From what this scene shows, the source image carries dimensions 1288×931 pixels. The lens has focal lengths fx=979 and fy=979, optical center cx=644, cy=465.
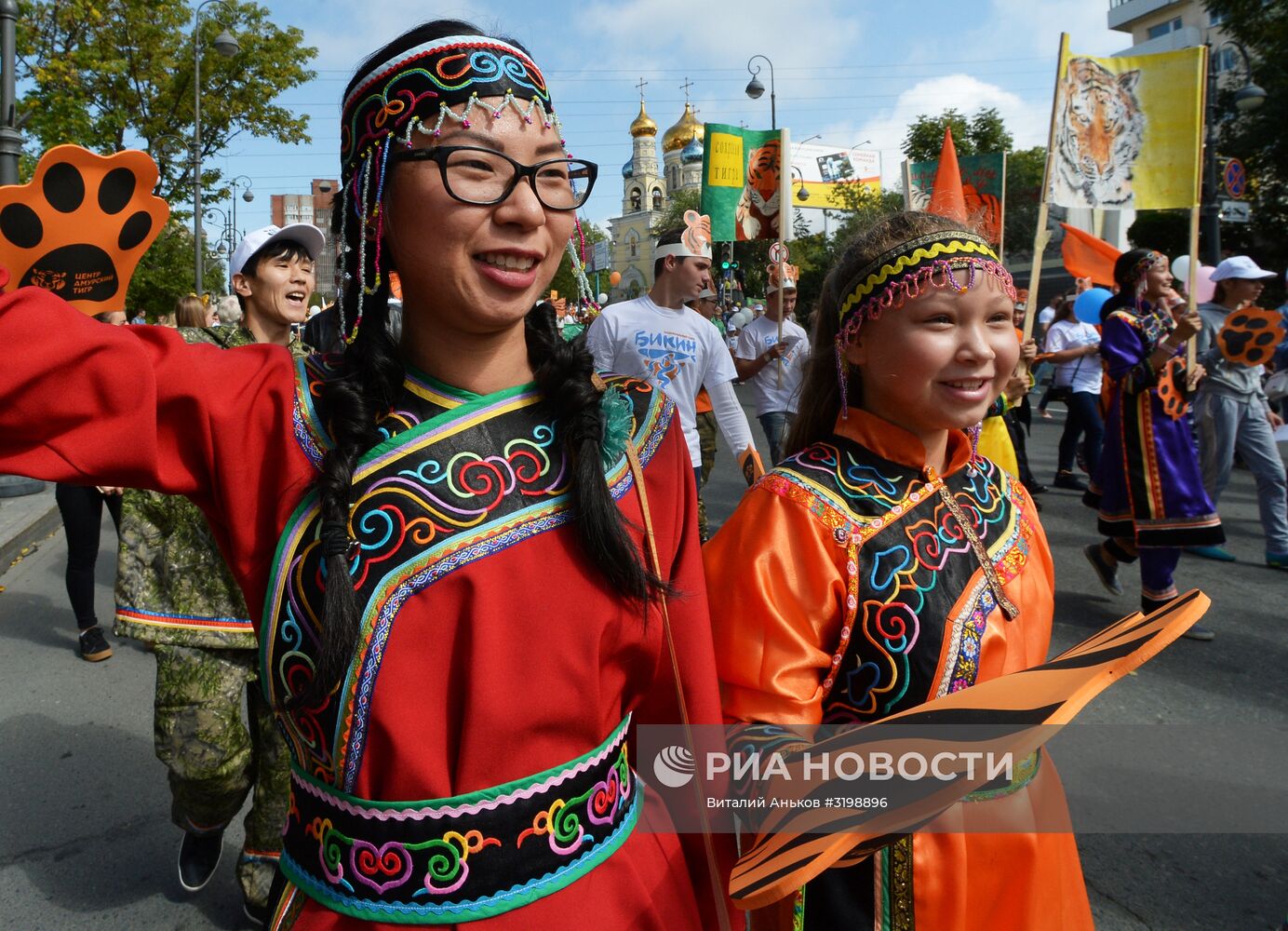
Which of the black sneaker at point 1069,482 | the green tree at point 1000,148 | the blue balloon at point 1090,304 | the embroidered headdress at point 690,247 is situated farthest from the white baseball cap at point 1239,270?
the green tree at point 1000,148

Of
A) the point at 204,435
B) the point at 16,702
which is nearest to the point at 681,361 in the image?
the point at 16,702

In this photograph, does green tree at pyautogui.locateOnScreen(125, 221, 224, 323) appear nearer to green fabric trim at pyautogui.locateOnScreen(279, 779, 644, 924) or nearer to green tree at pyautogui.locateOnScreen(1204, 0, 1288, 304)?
green fabric trim at pyautogui.locateOnScreen(279, 779, 644, 924)

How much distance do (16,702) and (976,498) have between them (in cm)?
474

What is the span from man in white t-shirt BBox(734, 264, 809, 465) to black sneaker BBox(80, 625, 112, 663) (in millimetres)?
4451

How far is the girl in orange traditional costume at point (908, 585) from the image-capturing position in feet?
5.52

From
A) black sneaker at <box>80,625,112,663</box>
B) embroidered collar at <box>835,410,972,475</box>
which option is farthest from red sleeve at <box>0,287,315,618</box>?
black sneaker at <box>80,625,112,663</box>

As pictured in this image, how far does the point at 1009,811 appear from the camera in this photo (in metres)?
1.74

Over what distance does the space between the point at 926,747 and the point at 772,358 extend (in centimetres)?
605

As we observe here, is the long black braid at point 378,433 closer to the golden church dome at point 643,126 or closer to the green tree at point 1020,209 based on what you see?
the green tree at point 1020,209

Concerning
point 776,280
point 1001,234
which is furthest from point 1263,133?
point 1001,234

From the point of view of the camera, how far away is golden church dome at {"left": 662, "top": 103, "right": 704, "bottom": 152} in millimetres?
81188

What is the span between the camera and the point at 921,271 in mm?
1868

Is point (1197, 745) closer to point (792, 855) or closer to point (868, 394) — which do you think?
point (868, 394)

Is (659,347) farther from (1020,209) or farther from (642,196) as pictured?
(642,196)
